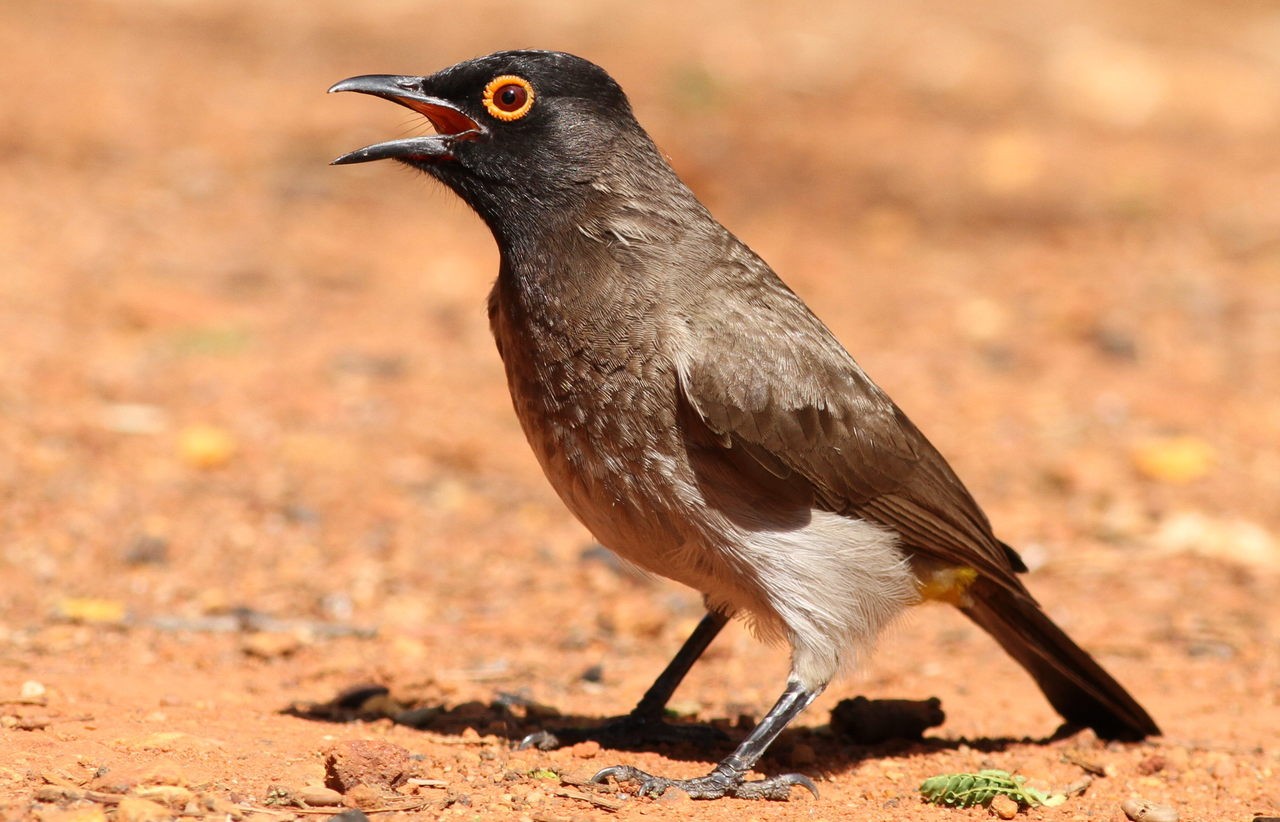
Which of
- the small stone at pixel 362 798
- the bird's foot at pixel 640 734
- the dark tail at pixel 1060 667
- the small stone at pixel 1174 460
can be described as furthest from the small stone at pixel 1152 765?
the small stone at pixel 1174 460

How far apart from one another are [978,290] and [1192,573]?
4.78 meters

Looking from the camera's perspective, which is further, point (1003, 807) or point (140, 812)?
point (1003, 807)

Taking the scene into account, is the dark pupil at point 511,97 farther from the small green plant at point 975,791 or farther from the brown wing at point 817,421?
the small green plant at point 975,791

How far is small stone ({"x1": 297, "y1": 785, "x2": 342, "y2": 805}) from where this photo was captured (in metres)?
4.37

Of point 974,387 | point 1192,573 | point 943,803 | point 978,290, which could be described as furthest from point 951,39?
point 943,803

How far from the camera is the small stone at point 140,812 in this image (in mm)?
3961

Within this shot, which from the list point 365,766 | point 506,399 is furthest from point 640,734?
point 506,399

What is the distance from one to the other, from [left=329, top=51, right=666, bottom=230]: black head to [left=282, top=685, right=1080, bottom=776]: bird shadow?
189cm

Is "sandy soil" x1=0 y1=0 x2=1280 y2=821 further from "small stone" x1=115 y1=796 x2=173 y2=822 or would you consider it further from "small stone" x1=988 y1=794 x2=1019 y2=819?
"small stone" x1=988 y1=794 x2=1019 y2=819

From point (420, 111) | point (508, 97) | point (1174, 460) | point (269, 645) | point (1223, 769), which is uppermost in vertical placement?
point (1174, 460)

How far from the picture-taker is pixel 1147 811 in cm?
497

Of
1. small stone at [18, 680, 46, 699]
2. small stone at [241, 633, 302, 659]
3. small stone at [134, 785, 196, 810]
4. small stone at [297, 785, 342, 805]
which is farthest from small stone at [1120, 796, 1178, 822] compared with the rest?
small stone at [18, 680, 46, 699]

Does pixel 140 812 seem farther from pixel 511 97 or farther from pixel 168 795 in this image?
pixel 511 97

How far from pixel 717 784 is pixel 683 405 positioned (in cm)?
126
